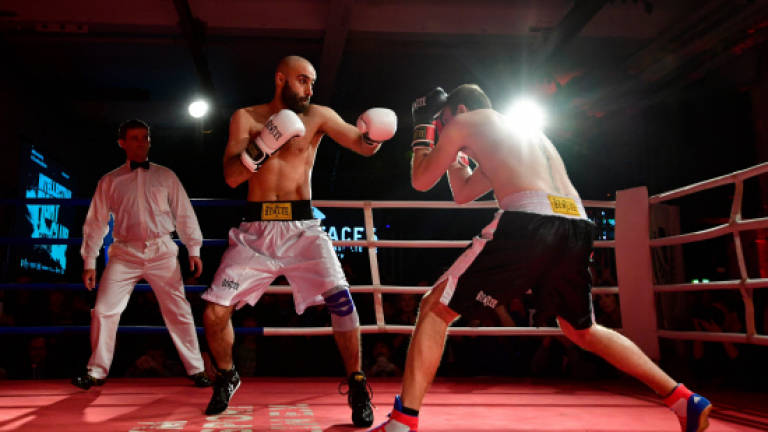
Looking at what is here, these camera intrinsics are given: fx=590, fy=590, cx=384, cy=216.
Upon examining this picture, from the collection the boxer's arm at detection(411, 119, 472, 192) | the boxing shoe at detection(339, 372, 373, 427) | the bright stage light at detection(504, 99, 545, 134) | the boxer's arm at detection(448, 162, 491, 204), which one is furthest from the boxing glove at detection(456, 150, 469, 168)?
the bright stage light at detection(504, 99, 545, 134)

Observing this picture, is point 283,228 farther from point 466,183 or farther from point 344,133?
point 466,183

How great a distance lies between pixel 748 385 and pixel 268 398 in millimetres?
2409

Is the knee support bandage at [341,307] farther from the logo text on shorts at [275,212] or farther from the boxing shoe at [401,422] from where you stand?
the boxing shoe at [401,422]

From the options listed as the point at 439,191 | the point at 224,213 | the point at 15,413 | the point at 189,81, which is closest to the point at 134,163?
the point at 15,413

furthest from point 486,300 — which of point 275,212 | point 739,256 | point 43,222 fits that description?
point 43,222

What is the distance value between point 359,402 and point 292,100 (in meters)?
1.25

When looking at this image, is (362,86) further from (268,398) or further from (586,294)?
(586,294)

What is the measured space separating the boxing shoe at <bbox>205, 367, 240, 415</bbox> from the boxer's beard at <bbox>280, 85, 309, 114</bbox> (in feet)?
3.60

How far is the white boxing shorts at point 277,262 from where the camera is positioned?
229 centimetres

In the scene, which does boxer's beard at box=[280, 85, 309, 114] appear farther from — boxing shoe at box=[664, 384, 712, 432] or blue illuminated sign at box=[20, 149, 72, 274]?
blue illuminated sign at box=[20, 149, 72, 274]

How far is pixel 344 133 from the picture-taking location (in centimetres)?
251

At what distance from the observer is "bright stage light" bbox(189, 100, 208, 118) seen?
22.3ft

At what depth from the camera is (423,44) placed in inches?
245

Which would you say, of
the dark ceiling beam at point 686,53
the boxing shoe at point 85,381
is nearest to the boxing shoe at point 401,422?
the boxing shoe at point 85,381
